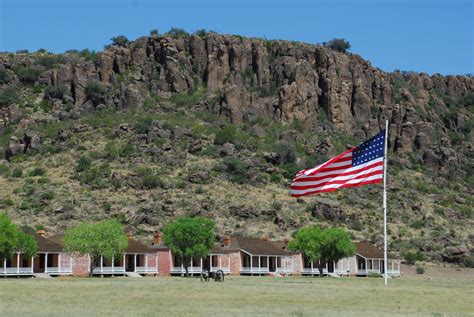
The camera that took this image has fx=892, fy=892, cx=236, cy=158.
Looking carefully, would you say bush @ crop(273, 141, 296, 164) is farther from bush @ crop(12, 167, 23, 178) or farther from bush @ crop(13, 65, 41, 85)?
bush @ crop(13, 65, 41, 85)

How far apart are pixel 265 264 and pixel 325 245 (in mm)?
11474

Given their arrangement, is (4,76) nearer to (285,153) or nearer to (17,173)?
(17,173)

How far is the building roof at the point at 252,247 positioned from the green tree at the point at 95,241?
21.0 metres

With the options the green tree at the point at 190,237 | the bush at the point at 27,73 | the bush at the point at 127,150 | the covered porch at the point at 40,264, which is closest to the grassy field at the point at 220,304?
the covered porch at the point at 40,264

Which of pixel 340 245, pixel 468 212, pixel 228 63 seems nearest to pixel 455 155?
pixel 468 212

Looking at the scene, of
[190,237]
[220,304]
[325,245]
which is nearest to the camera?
[220,304]

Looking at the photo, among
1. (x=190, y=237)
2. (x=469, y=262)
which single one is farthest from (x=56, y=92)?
(x=469, y=262)

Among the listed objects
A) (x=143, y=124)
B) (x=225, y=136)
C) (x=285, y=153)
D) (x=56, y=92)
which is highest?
(x=56, y=92)

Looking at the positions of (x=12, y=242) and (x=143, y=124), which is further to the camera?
(x=143, y=124)

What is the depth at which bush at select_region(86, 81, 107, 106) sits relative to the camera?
162 meters

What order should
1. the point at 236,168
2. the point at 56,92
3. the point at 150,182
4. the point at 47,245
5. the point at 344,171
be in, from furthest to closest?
the point at 56,92, the point at 236,168, the point at 150,182, the point at 47,245, the point at 344,171

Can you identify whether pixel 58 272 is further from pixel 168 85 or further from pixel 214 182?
pixel 168 85

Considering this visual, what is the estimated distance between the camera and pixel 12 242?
275 ft

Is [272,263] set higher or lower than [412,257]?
lower
